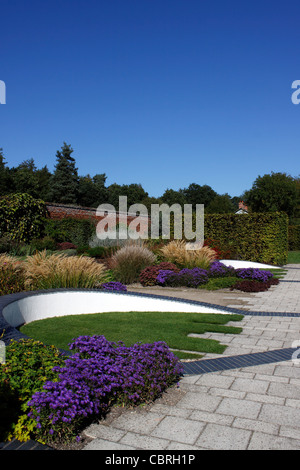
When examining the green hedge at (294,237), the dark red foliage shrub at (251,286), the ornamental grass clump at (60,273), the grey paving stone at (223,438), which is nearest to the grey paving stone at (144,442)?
the grey paving stone at (223,438)

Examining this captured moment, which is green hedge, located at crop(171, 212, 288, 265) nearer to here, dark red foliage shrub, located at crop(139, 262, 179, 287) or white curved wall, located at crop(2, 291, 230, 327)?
dark red foliage shrub, located at crop(139, 262, 179, 287)

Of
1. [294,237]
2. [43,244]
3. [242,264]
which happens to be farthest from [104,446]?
[294,237]

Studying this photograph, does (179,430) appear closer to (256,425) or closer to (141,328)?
(256,425)

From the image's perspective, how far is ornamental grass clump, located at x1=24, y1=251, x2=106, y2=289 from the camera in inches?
314

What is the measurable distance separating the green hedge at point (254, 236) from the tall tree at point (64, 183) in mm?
25703

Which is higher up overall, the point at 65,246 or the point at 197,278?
the point at 65,246

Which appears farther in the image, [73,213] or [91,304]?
[73,213]

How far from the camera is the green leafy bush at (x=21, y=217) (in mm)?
14772

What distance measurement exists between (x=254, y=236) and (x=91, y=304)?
467 inches

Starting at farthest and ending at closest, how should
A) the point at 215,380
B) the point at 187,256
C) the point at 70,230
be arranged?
the point at 70,230
the point at 187,256
the point at 215,380

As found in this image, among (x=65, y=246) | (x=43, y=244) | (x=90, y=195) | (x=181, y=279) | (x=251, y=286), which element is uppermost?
(x=90, y=195)

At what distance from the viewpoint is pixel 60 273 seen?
8164mm

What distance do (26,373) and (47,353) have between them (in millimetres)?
569
